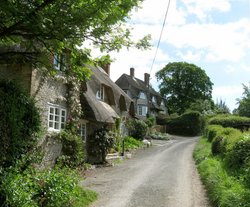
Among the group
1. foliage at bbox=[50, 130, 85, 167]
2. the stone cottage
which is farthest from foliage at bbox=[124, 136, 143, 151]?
the stone cottage

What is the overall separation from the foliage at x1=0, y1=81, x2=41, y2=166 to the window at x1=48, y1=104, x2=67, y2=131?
12.1 feet

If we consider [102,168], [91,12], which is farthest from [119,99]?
[91,12]

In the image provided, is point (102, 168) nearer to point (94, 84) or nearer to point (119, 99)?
point (94, 84)

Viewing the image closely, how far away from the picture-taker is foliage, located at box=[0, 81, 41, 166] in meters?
10.8

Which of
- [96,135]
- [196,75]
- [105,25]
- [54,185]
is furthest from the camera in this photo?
[196,75]

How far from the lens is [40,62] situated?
9.10 m

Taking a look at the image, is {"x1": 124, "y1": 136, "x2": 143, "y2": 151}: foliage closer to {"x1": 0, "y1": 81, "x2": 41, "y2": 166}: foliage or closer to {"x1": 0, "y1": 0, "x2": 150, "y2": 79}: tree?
{"x1": 0, "y1": 81, "x2": 41, "y2": 166}: foliage

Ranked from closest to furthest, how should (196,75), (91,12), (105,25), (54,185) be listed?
(91,12) < (105,25) < (54,185) < (196,75)

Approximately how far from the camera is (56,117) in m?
16.9

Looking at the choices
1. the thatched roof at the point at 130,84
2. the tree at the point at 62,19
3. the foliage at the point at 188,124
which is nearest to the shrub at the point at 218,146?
the tree at the point at 62,19

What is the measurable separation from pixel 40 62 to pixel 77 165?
9360 millimetres

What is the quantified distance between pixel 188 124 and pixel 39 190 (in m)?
48.4

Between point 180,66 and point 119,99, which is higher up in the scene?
point 180,66

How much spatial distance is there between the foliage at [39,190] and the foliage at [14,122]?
1.59 metres
